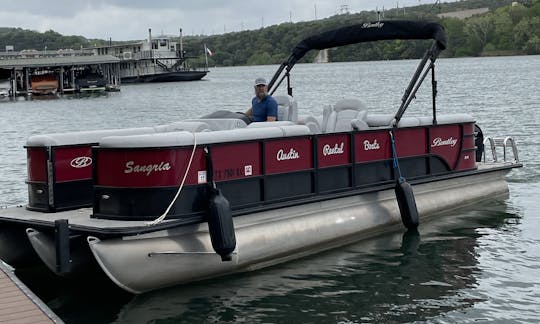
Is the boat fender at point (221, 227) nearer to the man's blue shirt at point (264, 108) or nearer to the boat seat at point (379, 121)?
the man's blue shirt at point (264, 108)

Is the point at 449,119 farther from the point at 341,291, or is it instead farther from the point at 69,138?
the point at 69,138

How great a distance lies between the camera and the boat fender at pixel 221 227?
31.3 ft

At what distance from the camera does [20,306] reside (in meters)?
7.94

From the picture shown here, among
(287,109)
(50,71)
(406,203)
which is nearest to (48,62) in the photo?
(50,71)

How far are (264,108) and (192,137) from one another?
9.55 feet

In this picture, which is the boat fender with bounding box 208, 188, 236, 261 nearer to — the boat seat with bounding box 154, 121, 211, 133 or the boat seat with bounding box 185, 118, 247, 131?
the boat seat with bounding box 154, 121, 211, 133

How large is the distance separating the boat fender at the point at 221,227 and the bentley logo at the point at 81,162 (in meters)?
2.08

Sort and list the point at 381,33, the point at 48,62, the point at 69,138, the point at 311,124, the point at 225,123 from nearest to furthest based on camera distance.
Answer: the point at 69,138 → the point at 225,123 → the point at 311,124 → the point at 381,33 → the point at 48,62

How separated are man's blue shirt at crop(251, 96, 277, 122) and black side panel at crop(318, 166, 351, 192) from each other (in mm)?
1397

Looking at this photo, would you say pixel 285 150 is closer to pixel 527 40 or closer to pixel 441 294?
pixel 441 294

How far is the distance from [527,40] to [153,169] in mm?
138932

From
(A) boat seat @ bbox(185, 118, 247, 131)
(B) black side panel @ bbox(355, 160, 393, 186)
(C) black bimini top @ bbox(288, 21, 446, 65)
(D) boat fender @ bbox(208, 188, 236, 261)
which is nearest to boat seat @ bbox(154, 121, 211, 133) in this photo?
(A) boat seat @ bbox(185, 118, 247, 131)

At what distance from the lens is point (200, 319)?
918 cm

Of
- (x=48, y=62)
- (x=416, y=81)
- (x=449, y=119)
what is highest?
(x=48, y=62)
